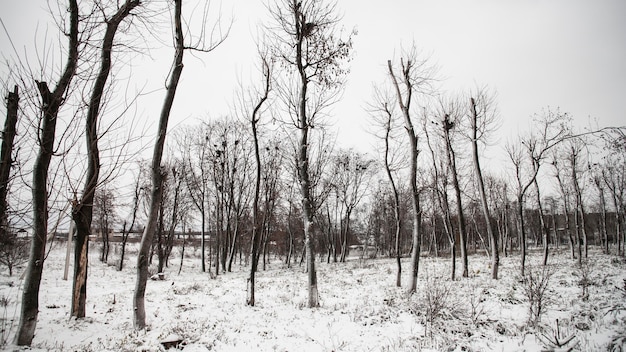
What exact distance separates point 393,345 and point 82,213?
707cm

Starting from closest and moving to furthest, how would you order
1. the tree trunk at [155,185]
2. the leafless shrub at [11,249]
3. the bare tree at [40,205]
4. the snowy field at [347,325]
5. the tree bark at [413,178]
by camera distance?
1. the bare tree at [40,205]
2. the snowy field at [347,325]
3. the tree trunk at [155,185]
4. the tree bark at [413,178]
5. the leafless shrub at [11,249]

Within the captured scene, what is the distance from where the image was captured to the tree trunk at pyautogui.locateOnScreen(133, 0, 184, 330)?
5.65m

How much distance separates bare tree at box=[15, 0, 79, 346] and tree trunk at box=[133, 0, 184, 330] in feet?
4.95

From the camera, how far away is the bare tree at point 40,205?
437 cm

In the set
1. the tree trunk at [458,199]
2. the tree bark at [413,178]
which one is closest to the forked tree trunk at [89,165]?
the tree bark at [413,178]

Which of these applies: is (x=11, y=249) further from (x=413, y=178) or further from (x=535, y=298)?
(x=535, y=298)

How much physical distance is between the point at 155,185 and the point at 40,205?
1790mm

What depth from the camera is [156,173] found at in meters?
5.88

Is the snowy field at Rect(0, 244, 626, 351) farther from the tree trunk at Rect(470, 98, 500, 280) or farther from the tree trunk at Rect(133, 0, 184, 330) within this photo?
the tree trunk at Rect(470, 98, 500, 280)

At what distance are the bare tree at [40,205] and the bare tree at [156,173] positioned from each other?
1510 mm

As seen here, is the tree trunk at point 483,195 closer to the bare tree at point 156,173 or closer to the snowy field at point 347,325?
the snowy field at point 347,325

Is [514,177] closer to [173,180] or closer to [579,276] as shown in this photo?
[579,276]

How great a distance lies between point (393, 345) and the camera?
489 centimetres

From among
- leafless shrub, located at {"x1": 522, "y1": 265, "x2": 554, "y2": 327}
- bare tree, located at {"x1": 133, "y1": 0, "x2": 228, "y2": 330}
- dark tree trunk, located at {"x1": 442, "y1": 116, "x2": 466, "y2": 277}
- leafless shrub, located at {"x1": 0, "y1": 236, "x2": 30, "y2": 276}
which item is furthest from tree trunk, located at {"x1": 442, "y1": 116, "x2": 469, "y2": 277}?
leafless shrub, located at {"x1": 0, "y1": 236, "x2": 30, "y2": 276}
